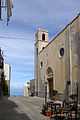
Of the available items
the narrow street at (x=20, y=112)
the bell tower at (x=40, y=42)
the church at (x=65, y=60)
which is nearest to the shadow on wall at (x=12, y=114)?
the narrow street at (x=20, y=112)

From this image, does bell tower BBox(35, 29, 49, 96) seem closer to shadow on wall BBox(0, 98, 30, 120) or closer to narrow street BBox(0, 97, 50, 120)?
narrow street BBox(0, 97, 50, 120)

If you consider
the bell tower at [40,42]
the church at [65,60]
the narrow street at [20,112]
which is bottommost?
the narrow street at [20,112]

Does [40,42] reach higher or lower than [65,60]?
higher

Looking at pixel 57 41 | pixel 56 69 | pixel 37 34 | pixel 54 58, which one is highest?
pixel 37 34

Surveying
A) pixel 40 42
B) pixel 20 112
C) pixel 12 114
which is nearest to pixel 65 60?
pixel 20 112

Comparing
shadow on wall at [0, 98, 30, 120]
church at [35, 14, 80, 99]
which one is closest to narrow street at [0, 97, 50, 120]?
shadow on wall at [0, 98, 30, 120]

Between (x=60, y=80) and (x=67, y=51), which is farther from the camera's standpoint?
(x=60, y=80)

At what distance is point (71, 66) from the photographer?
21.3 m

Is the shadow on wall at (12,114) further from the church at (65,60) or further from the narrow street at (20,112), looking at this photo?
the church at (65,60)

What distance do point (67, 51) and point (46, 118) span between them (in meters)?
13.9

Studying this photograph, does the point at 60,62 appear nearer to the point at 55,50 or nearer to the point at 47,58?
the point at 55,50

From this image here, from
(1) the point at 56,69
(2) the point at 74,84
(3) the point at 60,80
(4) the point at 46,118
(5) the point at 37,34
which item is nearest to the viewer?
(4) the point at 46,118

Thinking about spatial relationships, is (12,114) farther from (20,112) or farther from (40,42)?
(40,42)

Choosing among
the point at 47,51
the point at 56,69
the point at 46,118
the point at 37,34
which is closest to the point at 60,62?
the point at 56,69
